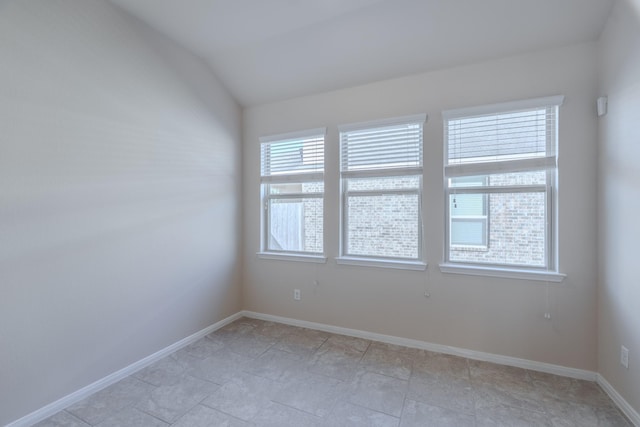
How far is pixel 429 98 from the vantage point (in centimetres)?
273

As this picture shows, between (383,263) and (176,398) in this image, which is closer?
(176,398)

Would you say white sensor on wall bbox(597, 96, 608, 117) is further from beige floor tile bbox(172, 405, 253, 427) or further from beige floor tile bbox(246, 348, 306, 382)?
beige floor tile bbox(172, 405, 253, 427)

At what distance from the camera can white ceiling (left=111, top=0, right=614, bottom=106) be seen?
2.18 metres

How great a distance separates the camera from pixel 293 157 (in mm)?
3434

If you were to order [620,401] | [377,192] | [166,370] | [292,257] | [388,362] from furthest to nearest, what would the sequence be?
[292,257] < [377,192] < [388,362] < [166,370] < [620,401]

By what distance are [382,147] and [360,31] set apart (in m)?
1.07

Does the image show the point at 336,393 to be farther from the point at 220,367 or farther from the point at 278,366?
the point at 220,367

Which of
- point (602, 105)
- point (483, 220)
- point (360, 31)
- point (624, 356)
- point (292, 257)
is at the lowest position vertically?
point (624, 356)

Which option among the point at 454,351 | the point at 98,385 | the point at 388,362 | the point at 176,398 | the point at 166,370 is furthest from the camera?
the point at 454,351

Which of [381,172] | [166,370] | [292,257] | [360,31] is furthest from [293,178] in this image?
[166,370]

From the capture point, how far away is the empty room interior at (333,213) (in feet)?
6.13

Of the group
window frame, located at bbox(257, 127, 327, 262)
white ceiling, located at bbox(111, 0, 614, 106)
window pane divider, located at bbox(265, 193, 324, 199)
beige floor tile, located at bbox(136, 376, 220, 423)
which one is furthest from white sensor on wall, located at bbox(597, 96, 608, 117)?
beige floor tile, located at bbox(136, 376, 220, 423)

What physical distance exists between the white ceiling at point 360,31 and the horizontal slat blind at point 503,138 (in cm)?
53

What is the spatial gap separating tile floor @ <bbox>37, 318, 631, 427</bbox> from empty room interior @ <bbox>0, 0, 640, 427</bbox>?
2cm
